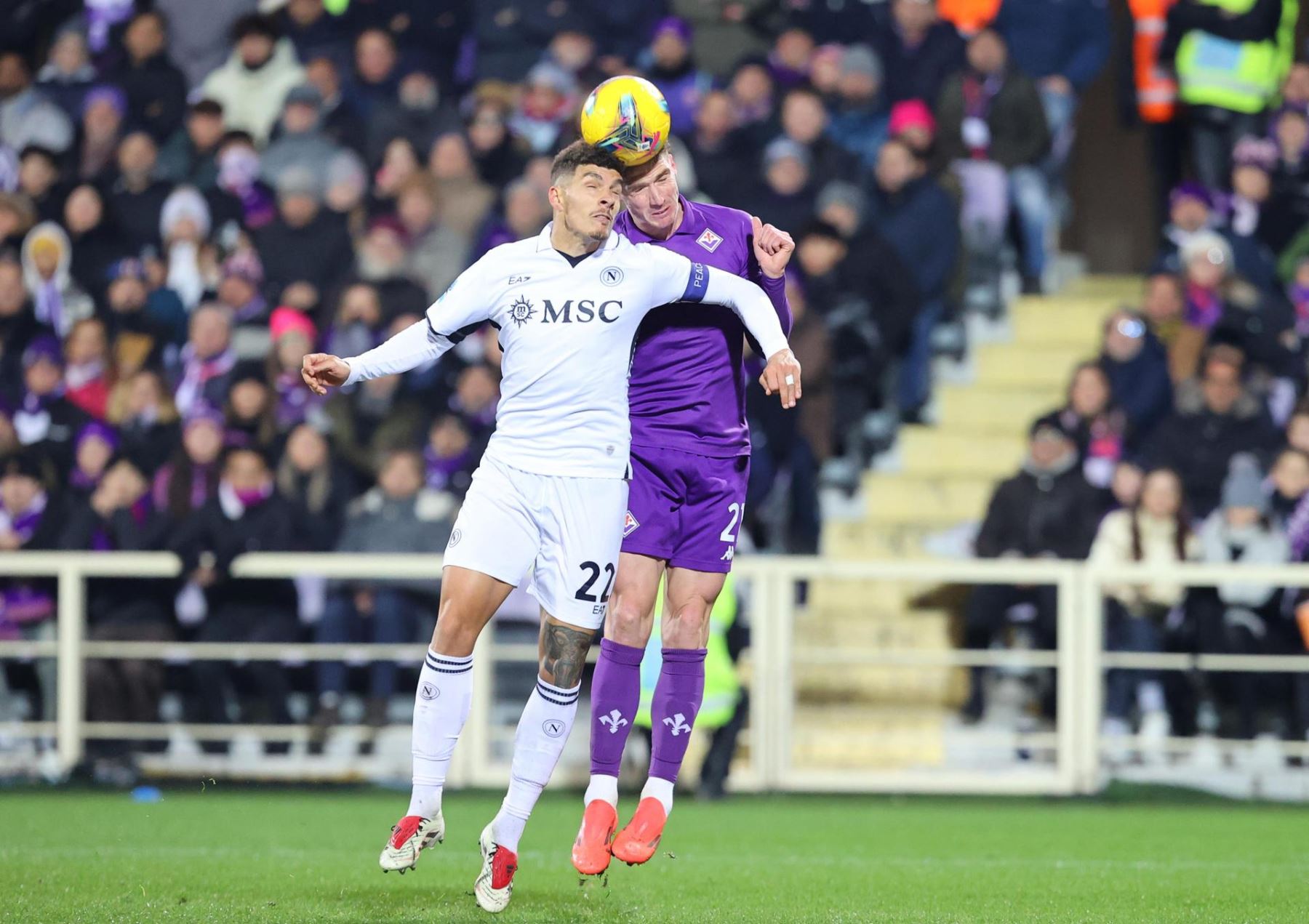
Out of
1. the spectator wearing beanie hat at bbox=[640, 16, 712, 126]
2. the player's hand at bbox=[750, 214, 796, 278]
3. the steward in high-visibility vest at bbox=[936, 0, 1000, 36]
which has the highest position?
the steward in high-visibility vest at bbox=[936, 0, 1000, 36]

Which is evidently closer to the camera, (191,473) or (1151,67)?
(191,473)

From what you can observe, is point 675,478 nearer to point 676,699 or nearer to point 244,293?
point 676,699

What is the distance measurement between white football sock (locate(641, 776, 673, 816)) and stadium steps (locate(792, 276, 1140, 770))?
4.42 meters

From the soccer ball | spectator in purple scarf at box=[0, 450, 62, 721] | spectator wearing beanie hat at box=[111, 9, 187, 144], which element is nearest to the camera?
the soccer ball

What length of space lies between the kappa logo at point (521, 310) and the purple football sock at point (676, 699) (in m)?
1.28

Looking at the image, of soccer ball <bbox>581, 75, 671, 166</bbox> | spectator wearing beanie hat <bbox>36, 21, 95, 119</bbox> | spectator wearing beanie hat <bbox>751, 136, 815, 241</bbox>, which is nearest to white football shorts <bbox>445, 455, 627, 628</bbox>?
soccer ball <bbox>581, 75, 671, 166</bbox>

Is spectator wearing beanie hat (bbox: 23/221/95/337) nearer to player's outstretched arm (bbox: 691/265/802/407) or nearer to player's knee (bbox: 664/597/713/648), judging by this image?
player's knee (bbox: 664/597/713/648)

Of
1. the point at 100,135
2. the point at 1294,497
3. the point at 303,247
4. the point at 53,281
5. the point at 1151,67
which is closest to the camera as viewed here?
the point at 1294,497

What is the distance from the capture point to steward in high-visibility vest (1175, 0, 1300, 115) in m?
13.4

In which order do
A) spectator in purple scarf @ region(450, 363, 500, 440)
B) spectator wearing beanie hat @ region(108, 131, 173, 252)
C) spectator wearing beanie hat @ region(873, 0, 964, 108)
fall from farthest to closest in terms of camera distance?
1. spectator wearing beanie hat @ region(873, 0, 964, 108)
2. spectator wearing beanie hat @ region(108, 131, 173, 252)
3. spectator in purple scarf @ region(450, 363, 500, 440)

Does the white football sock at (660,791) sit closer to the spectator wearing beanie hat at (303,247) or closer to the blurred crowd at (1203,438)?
the blurred crowd at (1203,438)

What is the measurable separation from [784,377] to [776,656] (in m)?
4.99

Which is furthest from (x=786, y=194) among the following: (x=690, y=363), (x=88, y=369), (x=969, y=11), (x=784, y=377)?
(x=784, y=377)

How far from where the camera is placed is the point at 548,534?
21.3 feet
